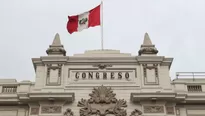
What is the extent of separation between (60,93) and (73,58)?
2875 millimetres

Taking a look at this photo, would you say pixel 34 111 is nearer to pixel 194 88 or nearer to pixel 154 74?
pixel 154 74

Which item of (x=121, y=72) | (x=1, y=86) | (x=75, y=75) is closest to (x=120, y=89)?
(x=121, y=72)

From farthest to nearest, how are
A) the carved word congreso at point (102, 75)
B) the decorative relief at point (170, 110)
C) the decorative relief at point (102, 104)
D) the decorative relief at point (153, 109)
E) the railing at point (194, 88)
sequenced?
the railing at point (194, 88)
the carved word congreso at point (102, 75)
the decorative relief at point (170, 110)
the decorative relief at point (153, 109)
the decorative relief at point (102, 104)

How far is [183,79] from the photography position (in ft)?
83.5

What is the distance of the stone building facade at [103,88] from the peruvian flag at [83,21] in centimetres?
208

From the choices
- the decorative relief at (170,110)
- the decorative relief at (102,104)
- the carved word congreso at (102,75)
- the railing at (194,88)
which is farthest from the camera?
the railing at (194,88)

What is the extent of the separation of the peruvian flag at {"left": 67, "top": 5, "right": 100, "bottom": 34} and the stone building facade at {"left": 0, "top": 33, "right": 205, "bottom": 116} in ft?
6.82

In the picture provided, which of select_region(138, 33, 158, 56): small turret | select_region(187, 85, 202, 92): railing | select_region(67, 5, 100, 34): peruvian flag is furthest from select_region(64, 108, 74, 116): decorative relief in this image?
select_region(187, 85, 202, 92): railing

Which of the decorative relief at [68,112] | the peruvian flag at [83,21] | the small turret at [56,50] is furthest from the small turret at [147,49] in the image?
the decorative relief at [68,112]

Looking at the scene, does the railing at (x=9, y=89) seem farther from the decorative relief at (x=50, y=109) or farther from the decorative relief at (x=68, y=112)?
the decorative relief at (x=68, y=112)

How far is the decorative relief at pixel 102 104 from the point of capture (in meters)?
23.2

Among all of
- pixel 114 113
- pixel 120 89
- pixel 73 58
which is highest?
pixel 73 58

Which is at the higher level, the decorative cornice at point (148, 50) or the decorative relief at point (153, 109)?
the decorative cornice at point (148, 50)

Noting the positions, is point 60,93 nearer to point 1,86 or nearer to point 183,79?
point 1,86
